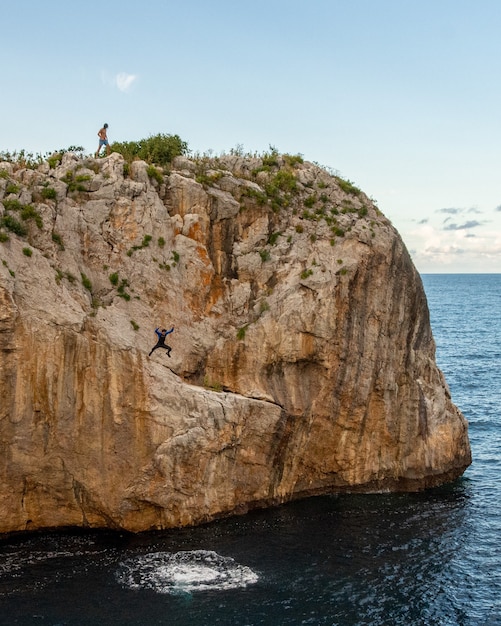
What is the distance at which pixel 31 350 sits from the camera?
2848cm

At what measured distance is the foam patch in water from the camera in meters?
25.9

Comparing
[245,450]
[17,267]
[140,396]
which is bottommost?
[245,450]

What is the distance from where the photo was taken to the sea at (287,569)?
24.5m

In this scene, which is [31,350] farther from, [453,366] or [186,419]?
[453,366]

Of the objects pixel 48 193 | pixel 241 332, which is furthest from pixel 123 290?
pixel 241 332

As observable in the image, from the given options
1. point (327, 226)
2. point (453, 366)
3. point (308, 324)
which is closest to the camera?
point (308, 324)

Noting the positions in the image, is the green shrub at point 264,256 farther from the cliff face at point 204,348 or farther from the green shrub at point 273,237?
the green shrub at point 273,237

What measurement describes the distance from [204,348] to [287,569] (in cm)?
1056

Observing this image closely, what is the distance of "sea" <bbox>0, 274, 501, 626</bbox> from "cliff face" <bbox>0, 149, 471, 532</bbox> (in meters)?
1.46

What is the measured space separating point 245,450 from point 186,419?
11.0 ft

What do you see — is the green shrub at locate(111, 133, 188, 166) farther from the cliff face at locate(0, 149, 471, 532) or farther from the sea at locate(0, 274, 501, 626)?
the sea at locate(0, 274, 501, 626)

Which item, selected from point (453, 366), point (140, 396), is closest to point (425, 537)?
point (140, 396)

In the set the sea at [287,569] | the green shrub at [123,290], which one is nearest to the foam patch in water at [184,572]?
the sea at [287,569]

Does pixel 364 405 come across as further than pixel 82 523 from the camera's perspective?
Yes
